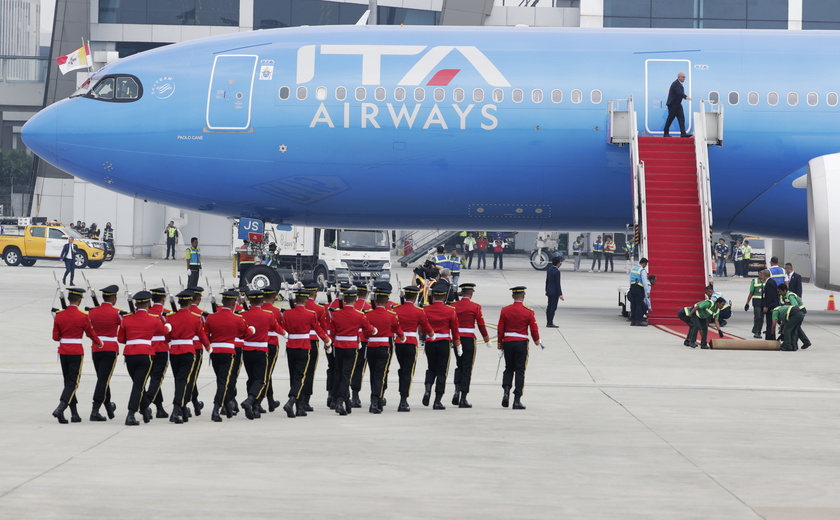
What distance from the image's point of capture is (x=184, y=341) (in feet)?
45.3

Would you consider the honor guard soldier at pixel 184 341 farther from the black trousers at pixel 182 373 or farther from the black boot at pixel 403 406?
the black boot at pixel 403 406

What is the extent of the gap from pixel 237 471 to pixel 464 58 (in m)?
18.1

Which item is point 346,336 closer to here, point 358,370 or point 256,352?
point 358,370

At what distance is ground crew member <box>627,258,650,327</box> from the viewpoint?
83.5 ft

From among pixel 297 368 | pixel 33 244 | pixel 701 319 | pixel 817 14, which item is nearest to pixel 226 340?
pixel 297 368

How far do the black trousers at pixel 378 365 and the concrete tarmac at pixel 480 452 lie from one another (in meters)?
0.44

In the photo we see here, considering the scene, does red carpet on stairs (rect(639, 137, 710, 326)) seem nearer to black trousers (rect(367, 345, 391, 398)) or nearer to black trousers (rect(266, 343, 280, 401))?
black trousers (rect(367, 345, 391, 398))

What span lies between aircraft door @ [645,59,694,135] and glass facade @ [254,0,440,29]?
37098 millimetres

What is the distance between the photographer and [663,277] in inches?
1016

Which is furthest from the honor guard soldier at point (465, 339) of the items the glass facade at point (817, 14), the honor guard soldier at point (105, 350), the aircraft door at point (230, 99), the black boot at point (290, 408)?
the glass facade at point (817, 14)

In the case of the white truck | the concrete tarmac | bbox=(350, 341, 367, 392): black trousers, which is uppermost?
the white truck

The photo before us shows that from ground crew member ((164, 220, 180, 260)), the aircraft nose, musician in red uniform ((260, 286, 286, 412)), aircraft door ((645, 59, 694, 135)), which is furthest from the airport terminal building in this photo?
musician in red uniform ((260, 286, 286, 412))

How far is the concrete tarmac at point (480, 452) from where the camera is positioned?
30.3 feet

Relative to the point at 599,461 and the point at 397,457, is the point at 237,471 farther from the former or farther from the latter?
the point at 599,461
